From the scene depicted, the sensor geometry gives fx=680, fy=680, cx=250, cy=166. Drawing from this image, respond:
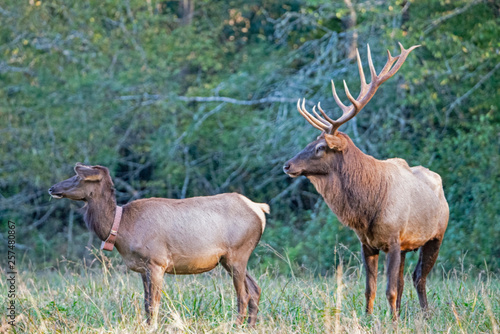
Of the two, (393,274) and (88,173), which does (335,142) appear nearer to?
(393,274)

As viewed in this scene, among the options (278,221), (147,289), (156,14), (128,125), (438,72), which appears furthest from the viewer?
(156,14)

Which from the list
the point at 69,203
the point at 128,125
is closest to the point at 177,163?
the point at 128,125

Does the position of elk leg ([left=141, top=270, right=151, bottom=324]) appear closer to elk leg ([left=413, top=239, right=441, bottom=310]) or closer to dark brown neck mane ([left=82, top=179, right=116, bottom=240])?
dark brown neck mane ([left=82, top=179, right=116, bottom=240])

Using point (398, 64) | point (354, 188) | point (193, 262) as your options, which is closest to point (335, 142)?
point (354, 188)

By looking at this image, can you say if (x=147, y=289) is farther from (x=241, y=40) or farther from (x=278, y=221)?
(x=241, y=40)

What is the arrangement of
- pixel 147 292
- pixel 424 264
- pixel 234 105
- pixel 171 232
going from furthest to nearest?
pixel 234 105, pixel 424 264, pixel 171 232, pixel 147 292

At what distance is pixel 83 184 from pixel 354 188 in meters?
2.42

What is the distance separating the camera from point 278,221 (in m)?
14.1

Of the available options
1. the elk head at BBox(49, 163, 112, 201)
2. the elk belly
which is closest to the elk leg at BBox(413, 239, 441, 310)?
the elk belly

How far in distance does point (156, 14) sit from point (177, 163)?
14.3ft

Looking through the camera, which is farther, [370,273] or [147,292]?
[370,273]

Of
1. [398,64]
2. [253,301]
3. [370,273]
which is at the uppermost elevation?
[398,64]

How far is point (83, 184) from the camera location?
607cm

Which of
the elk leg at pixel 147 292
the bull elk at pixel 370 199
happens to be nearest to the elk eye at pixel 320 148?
the bull elk at pixel 370 199
